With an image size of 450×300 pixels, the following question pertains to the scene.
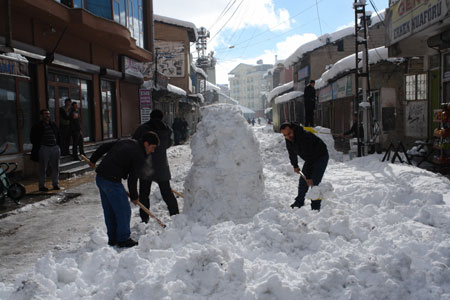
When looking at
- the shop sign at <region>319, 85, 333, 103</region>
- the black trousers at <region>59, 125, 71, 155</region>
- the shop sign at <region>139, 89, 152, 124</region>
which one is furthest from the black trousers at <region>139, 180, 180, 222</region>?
the shop sign at <region>319, 85, 333, 103</region>

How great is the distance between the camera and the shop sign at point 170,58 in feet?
94.8

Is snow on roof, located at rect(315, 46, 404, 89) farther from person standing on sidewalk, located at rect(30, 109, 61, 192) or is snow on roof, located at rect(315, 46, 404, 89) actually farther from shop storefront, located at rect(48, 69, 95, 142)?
person standing on sidewalk, located at rect(30, 109, 61, 192)

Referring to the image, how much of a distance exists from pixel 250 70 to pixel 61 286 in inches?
3829

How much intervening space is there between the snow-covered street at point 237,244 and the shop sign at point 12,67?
2960mm

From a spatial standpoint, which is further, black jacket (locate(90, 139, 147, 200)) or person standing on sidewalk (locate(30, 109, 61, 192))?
person standing on sidewalk (locate(30, 109, 61, 192))

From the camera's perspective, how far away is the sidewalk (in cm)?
667

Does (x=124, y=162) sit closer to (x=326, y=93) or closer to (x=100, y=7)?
(x=100, y=7)

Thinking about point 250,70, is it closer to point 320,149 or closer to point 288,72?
point 288,72

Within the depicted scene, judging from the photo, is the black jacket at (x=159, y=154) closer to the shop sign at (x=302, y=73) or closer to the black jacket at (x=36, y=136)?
the black jacket at (x=36, y=136)

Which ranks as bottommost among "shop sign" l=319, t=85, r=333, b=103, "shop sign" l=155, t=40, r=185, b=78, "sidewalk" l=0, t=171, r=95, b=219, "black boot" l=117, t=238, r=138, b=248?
"black boot" l=117, t=238, r=138, b=248

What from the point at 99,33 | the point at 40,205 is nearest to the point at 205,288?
the point at 40,205

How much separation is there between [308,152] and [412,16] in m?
6.56

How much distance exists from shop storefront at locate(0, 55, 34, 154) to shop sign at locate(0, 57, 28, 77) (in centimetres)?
55

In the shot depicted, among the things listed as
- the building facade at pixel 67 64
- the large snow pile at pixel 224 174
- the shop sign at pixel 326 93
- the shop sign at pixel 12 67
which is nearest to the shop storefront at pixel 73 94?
the building facade at pixel 67 64
